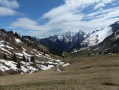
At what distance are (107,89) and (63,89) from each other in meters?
8.27

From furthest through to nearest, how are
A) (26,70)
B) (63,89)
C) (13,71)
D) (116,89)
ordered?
(26,70) → (13,71) → (63,89) → (116,89)

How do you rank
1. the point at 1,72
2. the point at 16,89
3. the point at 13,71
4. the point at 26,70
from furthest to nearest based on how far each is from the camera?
the point at 26,70 → the point at 13,71 → the point at 1,72 → the point at 16,89

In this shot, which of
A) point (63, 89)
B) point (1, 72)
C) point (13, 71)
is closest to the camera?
point (63, 89)

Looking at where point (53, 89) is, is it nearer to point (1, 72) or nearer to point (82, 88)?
point (82, 88)

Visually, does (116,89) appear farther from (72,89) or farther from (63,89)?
(63,89)

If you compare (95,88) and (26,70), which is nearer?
(95,88)

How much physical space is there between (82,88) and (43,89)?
7783 millimetres

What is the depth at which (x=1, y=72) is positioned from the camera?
80.5 metres

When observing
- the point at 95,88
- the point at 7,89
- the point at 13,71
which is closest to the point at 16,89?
the point at 7,89

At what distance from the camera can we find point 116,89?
2386cm

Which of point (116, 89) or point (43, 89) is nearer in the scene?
point (116, 89)

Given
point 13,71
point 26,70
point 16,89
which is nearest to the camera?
point 16,89

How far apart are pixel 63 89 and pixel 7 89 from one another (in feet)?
39.6

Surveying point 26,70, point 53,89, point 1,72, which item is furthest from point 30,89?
point 26,70
